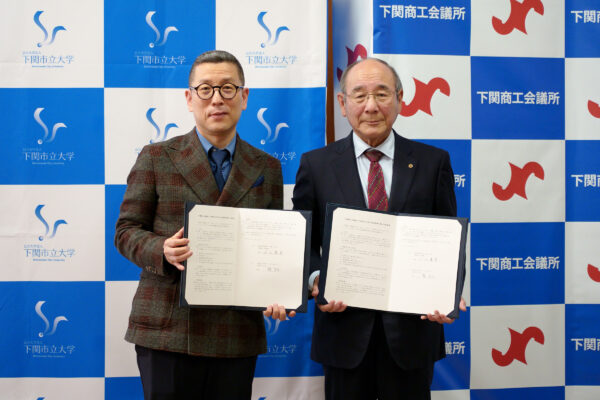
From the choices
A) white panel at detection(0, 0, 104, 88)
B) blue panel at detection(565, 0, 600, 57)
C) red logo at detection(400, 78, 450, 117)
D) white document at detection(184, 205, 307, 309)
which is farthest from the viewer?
blue panel at detection(565, 0, 600, 57)

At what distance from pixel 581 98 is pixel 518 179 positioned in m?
0.60

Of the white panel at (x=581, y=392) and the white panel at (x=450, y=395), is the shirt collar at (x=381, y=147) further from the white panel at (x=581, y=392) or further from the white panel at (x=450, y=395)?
the white panel at (x=581, y=392)

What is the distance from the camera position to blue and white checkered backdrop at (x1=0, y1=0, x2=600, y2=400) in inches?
98.3

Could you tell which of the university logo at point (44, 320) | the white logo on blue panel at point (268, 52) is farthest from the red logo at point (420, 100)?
the university logo at point (44, 320)

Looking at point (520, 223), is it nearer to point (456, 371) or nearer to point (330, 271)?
point (456, 371)

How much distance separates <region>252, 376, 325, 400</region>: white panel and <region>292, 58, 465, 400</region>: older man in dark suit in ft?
3.00

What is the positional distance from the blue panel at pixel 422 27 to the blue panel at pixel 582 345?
1.62 m

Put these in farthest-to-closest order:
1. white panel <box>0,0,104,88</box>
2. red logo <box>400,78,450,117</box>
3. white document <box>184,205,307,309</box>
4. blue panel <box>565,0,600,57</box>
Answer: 1. blue panel <box>565,0,600,57</box>
2. red logo <box>400,78,450,117</box>
3. white panel <box>0,0,104,88</box>
4. white document <box>184,205,307,309</box>

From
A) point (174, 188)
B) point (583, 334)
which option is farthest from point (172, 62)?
point (583, 334)

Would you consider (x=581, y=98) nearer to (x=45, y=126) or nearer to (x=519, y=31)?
(x=519, y=31)

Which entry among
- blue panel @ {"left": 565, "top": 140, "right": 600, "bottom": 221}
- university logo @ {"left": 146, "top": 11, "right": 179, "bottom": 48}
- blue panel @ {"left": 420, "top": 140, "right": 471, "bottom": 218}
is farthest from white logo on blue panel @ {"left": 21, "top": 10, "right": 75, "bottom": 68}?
blue panel @ {"left": 565, "top": 140, "right": 600, "bottom": 221}

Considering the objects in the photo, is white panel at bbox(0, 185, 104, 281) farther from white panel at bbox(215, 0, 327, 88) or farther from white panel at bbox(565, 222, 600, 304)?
white panel at bbox(565, 222, 600, 304)

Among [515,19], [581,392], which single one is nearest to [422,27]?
[515,19]

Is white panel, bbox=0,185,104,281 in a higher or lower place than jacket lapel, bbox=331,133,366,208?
lower
